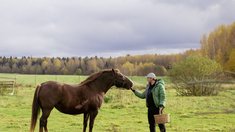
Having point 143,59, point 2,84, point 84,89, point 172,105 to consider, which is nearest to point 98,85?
point 84,89

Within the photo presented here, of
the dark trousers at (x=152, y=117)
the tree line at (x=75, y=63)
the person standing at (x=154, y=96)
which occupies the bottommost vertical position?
the dark trousers at (x=152, y=117)

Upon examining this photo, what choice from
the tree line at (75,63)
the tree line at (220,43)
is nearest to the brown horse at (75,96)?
the tree line at (220,43)

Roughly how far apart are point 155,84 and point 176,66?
21.8m

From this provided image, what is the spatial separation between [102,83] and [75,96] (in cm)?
94

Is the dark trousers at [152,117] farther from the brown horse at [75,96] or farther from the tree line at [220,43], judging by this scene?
the tree line at [220,43]

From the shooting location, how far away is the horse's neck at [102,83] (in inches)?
392

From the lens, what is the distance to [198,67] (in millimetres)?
29344

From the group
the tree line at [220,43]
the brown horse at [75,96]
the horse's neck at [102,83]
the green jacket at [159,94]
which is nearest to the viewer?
the green jacket at [159,94]

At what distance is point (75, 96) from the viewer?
9.51 metres

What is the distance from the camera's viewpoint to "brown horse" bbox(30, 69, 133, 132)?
9180 mm

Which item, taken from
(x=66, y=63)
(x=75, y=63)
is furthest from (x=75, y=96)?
(x=66, y=63)

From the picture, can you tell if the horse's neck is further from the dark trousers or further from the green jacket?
the green jacket

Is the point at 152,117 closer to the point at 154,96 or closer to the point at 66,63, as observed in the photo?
the point at 154,96

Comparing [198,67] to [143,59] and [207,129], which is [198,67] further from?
[143,59]
